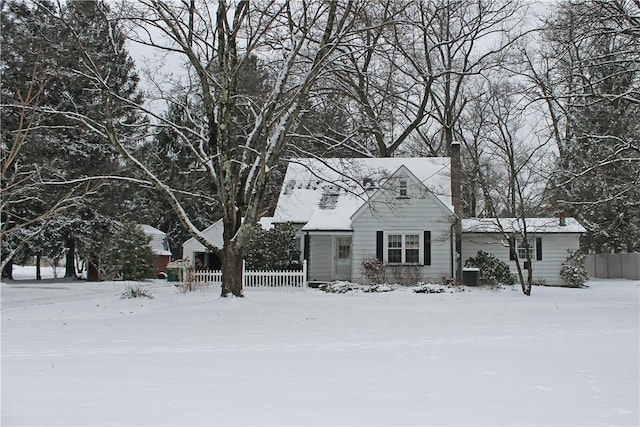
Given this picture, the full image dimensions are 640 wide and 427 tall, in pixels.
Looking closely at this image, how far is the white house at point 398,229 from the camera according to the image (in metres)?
26.8

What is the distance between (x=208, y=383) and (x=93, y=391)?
4.02 ft

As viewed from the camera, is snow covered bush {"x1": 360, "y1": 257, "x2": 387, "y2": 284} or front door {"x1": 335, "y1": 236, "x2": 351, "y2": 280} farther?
front door {"x1": 335, "y1": 236, "x2": 351, "y2": 280}

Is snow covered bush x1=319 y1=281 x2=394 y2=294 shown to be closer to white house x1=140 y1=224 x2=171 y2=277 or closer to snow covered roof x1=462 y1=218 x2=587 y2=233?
snow covered roof x1=462 y1=218 x2=587 y2=233

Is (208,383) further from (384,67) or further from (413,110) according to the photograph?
(413,110)

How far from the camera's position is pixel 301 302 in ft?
60.2

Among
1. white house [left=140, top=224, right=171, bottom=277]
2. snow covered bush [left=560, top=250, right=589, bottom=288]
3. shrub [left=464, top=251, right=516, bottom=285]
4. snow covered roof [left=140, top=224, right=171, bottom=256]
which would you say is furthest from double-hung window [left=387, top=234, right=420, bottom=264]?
white house [left=140, top=224, right=171, bottom=277]

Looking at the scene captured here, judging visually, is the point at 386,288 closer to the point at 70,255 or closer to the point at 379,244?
the point at 379,244

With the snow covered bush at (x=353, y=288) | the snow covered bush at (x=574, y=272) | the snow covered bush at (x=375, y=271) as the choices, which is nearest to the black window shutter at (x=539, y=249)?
the snow covered bush at (x=574, y=272)

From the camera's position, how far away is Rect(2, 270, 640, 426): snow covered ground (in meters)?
5.77

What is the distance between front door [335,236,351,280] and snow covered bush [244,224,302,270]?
2.49 metres

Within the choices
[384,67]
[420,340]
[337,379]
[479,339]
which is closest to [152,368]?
[337,379]

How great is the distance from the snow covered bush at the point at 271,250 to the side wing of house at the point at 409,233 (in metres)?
2.97

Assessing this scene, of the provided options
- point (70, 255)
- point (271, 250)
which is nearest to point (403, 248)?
point (271, 250)

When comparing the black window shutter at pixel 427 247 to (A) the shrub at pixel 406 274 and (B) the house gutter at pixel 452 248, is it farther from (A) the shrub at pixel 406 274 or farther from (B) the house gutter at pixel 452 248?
(B) the house gutter at pixel 452 248
